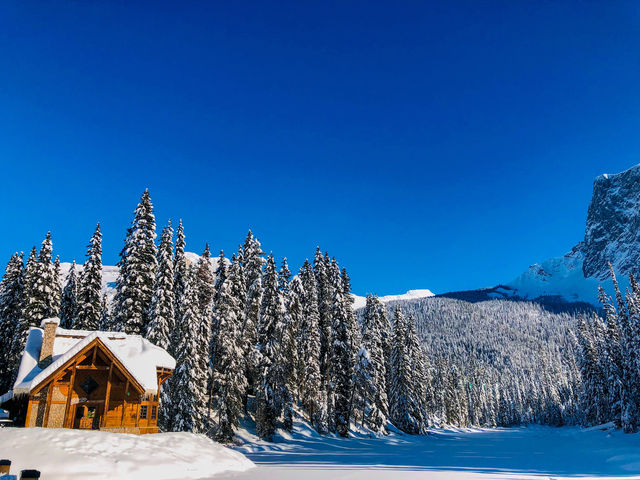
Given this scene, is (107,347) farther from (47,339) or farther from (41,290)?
(41,290)

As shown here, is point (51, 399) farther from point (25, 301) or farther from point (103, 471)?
point (25, 301)

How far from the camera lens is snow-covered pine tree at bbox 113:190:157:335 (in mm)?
35500

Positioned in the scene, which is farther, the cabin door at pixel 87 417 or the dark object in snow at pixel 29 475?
the cabin door at pixel 87 417

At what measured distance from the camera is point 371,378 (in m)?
44.5

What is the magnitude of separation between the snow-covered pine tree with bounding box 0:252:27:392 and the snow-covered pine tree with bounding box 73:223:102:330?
5.91m

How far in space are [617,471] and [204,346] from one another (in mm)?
31299

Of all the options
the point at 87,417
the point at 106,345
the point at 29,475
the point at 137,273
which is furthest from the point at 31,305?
the point at 29,475

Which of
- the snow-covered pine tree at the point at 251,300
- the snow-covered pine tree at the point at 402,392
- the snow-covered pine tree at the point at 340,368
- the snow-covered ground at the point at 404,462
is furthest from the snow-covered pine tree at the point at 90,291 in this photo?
the snow-covered pine tree at the point at 402,392

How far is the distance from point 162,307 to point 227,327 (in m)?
5.90

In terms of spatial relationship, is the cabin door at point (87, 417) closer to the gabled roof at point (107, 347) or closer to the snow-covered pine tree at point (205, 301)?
the gabled roof at point (107, 347)

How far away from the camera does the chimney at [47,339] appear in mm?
25945

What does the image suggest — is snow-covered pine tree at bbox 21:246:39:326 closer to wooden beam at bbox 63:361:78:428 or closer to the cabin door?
the cabin door

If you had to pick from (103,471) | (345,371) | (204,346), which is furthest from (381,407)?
(103,471)

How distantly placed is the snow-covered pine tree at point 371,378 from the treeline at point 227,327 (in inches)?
5.4
